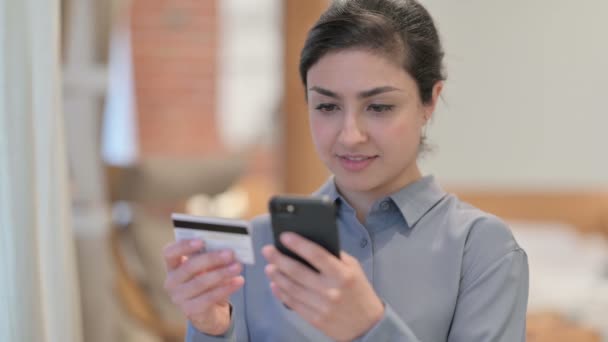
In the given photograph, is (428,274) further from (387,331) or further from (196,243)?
(196,243)

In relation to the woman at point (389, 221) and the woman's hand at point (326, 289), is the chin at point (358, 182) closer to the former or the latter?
the woman at point (389, 221)

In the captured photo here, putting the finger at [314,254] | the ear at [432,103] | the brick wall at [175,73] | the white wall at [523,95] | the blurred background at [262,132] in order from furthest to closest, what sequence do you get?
the brick wall at [175,73], the white wall at [523,95], the blurred background at [262,132], the ear at [432,103], the finger at [314,254]

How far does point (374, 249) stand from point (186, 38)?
3.36m

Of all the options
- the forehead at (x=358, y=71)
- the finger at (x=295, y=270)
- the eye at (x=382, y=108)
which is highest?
the forehead at (x=358, y=71)

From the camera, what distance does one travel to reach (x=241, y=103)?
4.63m

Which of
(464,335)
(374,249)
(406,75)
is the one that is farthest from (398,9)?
(464,335)

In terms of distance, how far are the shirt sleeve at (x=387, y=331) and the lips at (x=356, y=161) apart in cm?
22

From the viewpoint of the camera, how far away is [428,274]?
983 millimetres

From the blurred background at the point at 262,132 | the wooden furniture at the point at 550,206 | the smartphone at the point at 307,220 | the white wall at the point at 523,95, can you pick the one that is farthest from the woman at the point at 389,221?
the wooden furniture at the point at 550,206

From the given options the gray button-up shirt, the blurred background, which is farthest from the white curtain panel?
the blurred background

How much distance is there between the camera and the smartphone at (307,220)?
77 cm

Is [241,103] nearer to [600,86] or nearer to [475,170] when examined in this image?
[475,170]

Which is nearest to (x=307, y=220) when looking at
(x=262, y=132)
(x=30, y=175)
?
(x=30, y=175)

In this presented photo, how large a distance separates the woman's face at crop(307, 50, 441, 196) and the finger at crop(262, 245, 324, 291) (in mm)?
207
